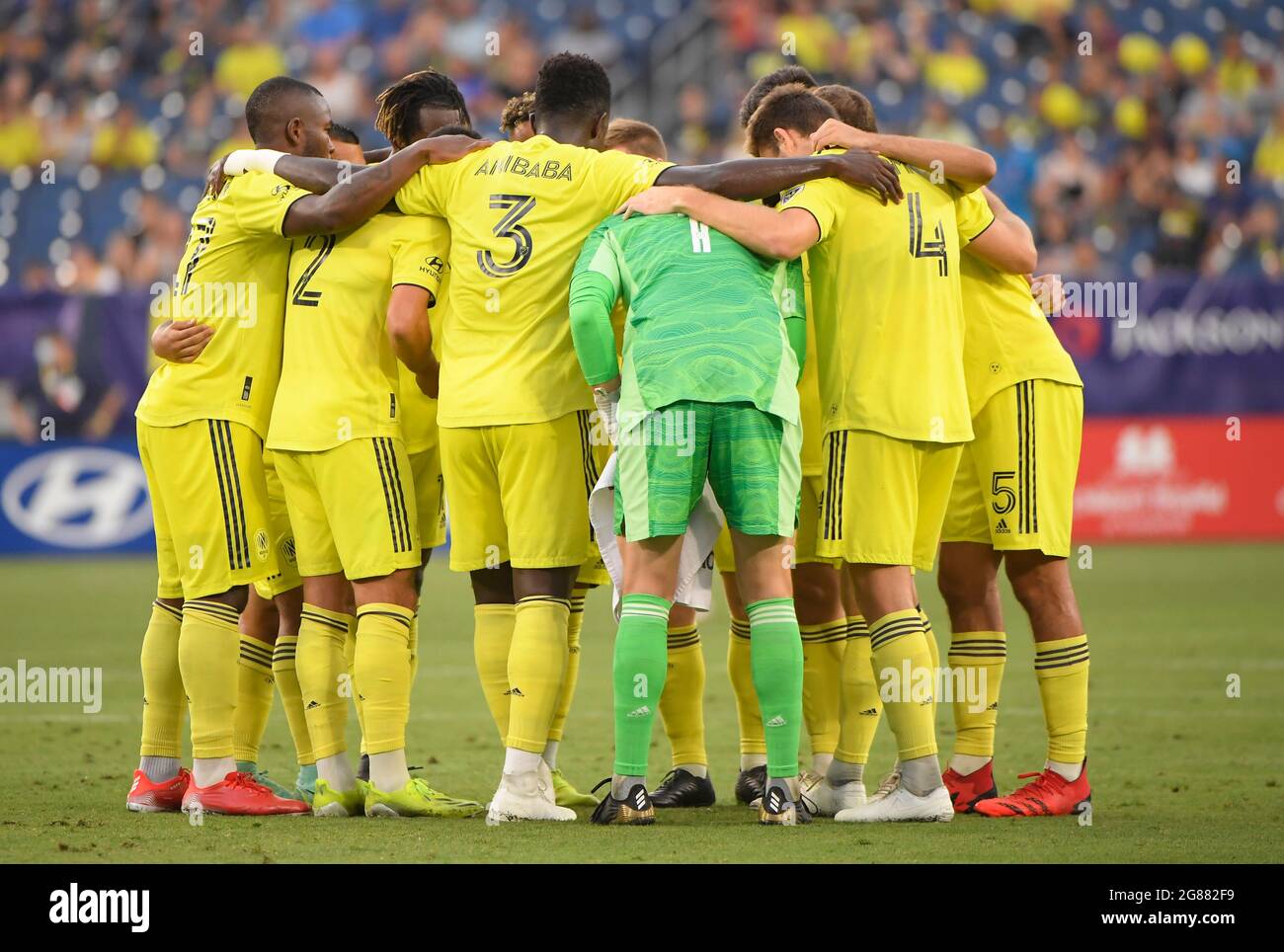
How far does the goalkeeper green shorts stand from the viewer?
541 cm

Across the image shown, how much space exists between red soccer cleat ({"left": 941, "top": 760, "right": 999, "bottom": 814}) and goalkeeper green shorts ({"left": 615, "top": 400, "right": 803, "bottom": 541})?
1320mm

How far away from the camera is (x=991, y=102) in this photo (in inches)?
821

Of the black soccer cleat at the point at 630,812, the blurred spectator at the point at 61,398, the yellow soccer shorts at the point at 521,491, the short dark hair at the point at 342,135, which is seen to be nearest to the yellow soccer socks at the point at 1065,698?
the black soccer cleat at the point at 630,812

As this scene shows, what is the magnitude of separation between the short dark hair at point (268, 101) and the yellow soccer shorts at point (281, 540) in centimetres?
124

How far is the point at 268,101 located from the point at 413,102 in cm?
53

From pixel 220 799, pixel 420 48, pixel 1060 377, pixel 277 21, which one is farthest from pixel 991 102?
pixel 220 799

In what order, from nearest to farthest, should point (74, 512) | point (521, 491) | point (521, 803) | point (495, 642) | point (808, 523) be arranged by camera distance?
point (521, 803) < point (521, 491) < point (495, 642) < point (808, 523) < point (74, 512)

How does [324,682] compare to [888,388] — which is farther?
[324,682]

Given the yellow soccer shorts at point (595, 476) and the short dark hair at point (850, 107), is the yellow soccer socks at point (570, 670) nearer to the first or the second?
the yellow soccer shorts at point (595, 476)

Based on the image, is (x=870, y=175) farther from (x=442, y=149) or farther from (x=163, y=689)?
(x=163, y=689)

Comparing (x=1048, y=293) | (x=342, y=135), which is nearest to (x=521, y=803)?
(x=1048, y=293)

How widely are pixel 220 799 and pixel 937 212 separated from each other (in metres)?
3.21

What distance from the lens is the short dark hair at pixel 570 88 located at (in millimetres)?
5891

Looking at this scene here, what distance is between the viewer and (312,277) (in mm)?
6066
